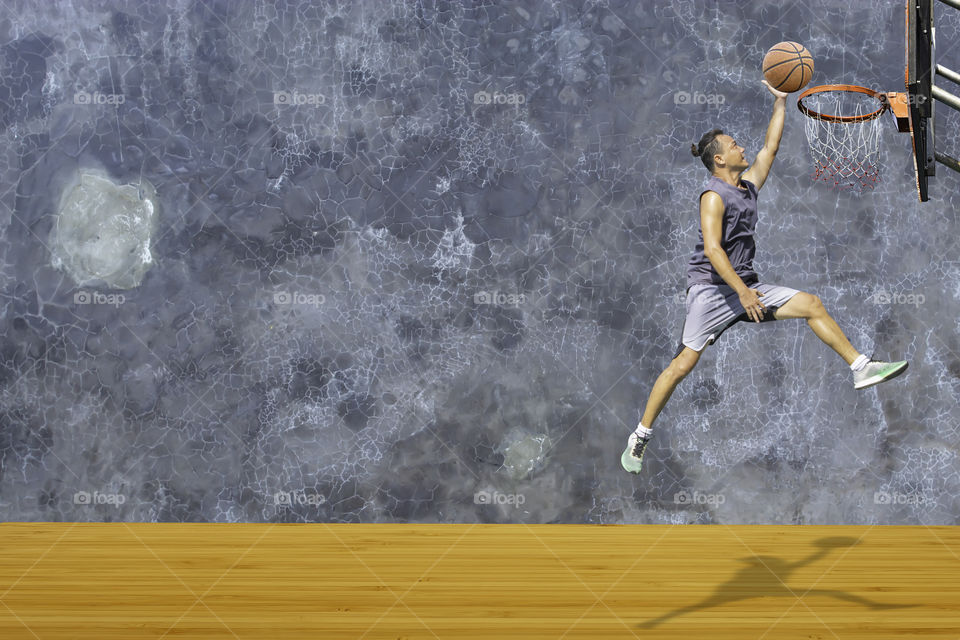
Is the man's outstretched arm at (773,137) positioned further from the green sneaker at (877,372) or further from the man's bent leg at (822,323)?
the green sneaker at (877,372)

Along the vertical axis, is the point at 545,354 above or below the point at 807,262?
below

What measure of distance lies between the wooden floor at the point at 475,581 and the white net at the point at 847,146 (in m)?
1.91

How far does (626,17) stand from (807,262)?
169cm

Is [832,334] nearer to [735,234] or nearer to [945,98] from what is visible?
[735,234]

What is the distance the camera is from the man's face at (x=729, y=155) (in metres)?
3.37

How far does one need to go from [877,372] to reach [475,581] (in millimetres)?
1713

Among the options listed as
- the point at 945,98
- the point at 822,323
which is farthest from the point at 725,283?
the point at 945,98

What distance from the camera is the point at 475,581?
345 centimetres

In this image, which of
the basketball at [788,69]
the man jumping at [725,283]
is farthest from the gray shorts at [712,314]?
the basketball at [788,69]

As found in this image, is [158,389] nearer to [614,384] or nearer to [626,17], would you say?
[614,384]

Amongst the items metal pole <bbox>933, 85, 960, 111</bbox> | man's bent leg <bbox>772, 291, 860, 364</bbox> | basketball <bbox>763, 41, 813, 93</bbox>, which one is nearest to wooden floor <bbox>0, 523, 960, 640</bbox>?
man's bent leg <bbox>772, 291, 860, 364</bbox>

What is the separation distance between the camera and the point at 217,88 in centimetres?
477

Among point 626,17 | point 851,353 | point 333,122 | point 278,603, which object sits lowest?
point 278,603

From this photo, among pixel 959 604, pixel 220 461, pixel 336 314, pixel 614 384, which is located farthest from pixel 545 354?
pixel 959 604
